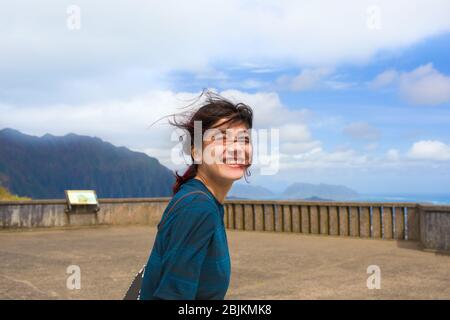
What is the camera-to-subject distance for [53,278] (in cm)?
808

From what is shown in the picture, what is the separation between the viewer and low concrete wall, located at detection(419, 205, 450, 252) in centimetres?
1034

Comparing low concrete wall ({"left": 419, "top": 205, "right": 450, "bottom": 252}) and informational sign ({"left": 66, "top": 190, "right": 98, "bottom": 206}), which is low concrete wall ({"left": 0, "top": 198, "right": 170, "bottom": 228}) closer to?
informational sign ({"left": 66, "top": 190, "right": 98, "bottom": 206})

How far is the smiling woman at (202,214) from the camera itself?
1.64m

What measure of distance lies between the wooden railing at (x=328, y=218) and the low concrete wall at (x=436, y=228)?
3.71ft

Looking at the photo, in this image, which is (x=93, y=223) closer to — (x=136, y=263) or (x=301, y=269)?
(x=136, y=263)

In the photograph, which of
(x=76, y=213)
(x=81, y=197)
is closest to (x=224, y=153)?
(x=81, y=197)

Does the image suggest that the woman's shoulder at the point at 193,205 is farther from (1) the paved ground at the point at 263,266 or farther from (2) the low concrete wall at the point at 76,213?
(2) the low concrete wall at the point at 76,213

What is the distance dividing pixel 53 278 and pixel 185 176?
6.79 metres

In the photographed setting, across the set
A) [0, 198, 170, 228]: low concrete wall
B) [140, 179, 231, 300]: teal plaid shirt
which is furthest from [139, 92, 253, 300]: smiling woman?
[0, 198, 170, 228]: low concrete wall

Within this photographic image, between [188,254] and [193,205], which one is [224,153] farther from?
[188,254]

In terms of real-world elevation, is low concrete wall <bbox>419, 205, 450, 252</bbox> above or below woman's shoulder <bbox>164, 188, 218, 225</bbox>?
below

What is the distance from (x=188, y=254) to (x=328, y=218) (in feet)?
40.3

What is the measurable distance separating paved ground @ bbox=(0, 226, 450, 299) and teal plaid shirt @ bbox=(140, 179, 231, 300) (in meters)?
5.06
